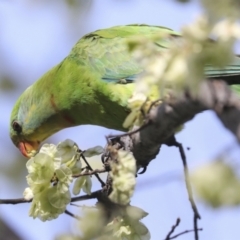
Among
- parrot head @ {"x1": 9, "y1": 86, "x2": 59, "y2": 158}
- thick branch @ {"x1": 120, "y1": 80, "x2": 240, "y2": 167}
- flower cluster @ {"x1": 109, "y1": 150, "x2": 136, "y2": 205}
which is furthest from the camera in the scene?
parrot head @ {"x1": 9, "y1": 86, "x2": 59, "y2": 158}

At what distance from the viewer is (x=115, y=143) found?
2520mm

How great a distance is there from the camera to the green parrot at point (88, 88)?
3.53 meters

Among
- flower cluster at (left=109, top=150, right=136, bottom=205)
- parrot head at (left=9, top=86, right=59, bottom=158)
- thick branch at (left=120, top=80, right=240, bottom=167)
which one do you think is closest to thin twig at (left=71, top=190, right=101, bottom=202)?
thick branch at (left=120, top=80, right=240, bottom=167)

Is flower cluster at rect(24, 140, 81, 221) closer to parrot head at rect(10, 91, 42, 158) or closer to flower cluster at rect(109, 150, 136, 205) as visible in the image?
flower cluster at rect(109, 150, 136, 205)

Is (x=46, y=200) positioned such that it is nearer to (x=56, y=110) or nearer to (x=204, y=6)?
(x=204, y=6)

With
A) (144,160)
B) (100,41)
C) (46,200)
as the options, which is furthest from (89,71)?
(46,200)

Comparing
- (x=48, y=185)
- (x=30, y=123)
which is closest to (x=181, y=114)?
(x=48, y=185)

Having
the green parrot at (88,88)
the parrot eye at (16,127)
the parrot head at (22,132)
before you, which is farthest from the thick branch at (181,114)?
the parrot eye at (16,127)

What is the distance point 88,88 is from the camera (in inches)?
145

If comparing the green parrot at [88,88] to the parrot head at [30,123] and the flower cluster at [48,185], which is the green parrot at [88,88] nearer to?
the parrot head at [30,123]

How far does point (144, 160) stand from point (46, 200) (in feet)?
1.93

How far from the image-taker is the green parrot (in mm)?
3525

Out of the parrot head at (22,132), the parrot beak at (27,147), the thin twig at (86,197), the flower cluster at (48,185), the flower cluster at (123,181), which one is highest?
the flower cluster at (123,181)

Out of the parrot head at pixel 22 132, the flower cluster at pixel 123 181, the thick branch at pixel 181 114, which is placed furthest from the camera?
the parrot head at pixel 22 132
